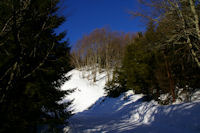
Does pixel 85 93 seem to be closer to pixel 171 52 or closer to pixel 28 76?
pixel 171 52

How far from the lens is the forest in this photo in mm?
2756

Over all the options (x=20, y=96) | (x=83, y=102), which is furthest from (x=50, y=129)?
(x=83, y=102)

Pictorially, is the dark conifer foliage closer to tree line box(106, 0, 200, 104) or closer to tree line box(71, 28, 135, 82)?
tree line box(106, 0, 200, 104)

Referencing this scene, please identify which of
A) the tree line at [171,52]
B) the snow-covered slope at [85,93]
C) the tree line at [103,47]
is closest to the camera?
the tree line at [171,52]

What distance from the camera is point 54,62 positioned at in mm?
5473

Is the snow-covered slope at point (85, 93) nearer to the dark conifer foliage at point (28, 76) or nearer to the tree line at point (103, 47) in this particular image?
the tree line at point (103, 47)

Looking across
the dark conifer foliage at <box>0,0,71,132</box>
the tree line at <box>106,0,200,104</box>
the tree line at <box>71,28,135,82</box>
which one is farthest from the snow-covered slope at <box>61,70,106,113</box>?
the dark conifer foliage at <box>0,0,71,132</box>

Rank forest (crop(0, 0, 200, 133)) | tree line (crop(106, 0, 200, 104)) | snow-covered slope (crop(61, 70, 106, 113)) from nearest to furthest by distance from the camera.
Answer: forest (crop(0, 0, 200, 133)) < tree line (crop(106, 0, 200, 104)) < snow-covered slope (crop(61, 70, 106, 113))

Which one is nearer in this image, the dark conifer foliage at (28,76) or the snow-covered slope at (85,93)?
the dark conifer foliage at (28,76)

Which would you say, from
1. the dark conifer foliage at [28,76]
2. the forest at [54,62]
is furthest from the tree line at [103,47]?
the dark conifer foliage at [28,76]

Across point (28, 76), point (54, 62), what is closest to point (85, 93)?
point (54, 62)

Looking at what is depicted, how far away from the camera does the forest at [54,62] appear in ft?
9.04

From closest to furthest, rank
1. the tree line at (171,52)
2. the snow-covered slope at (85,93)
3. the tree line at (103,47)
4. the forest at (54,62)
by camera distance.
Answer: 1. the forest at (54,62)
2. the tree line at (171,52)
3. the snow-covered slope at (85,93)
4. the tree line at (103,47)

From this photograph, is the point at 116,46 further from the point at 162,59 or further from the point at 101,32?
the point at 162,59
